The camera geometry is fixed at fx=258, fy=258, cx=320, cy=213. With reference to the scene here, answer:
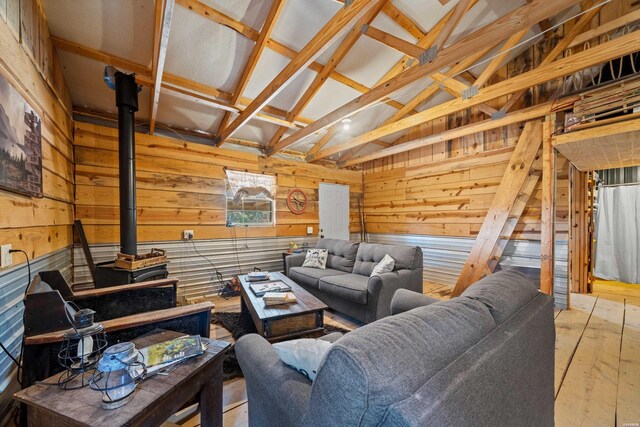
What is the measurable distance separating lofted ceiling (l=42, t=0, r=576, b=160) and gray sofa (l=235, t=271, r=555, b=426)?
7.42 feet

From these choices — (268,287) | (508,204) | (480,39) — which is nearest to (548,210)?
(508,204)

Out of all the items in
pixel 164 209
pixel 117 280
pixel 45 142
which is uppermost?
pixel 45 142

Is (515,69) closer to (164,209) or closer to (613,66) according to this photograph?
(613,66)

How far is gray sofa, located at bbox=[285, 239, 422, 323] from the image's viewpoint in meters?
2.84

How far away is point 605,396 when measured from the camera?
5.82 feet

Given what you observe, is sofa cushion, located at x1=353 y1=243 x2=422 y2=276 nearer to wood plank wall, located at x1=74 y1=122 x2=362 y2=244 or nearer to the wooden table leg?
wood plank wall, located at x1=74 y1=122 x2=362 y2=244

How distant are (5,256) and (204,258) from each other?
271 centimetres

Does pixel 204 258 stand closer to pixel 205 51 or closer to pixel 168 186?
pixel 168 186

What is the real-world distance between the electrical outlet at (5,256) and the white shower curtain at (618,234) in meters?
7.91

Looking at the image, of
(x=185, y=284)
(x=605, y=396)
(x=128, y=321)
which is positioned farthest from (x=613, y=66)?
(x=185, y=284)

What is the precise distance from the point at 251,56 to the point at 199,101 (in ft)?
3.12

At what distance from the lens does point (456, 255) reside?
14.8 feet

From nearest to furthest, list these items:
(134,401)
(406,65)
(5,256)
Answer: (134,401) < (5,256) < (406,65)

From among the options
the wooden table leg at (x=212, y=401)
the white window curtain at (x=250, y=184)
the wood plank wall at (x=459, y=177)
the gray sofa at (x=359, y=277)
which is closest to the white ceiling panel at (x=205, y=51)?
the white window curtain at (x=250, y=184)
